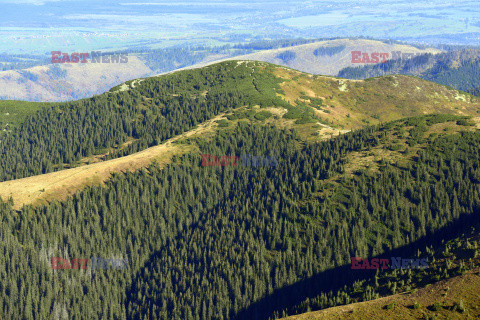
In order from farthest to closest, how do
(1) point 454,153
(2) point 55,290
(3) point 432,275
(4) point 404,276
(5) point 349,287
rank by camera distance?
(1) point 454,153 < (2) point 55,290 < (5) point 349,287 < (4) point 404,276 < (3) point 432,275

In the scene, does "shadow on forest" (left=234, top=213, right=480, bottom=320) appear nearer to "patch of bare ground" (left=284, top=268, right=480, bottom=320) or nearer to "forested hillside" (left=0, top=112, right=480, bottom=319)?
"forested hillside" (left=0, top=112, right=480, bottom=319)

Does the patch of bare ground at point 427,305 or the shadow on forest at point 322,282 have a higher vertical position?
the patch of bare ground at point 427,305

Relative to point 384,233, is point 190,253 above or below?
below

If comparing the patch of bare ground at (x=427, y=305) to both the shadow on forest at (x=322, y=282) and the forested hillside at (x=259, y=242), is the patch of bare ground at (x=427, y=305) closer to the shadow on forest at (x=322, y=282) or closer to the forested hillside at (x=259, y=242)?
the forested hillside at (x=259, y=242)

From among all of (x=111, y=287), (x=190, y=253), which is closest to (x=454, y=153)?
(x=190, y=253)

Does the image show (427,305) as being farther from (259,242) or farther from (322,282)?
(259,242)

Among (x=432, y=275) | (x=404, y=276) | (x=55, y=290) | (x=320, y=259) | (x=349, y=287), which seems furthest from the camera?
(x=55, y=290)

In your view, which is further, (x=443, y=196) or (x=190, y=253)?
(x=190, y=253)

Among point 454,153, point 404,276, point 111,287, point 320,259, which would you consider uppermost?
point 454,153

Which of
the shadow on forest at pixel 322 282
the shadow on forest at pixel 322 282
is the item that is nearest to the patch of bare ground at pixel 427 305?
the shadow on forest at pixel 322 282

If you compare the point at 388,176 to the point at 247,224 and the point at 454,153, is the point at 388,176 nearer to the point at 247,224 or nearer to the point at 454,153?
the point at 454,153
